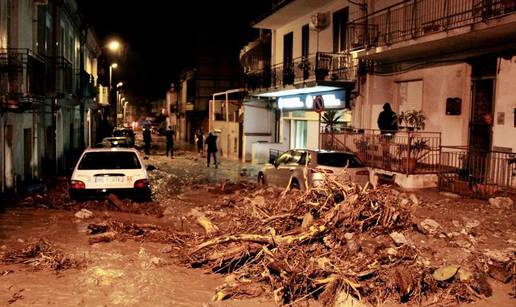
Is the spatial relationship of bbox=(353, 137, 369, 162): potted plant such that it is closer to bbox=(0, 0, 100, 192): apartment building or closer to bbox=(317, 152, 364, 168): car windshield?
bbox=(317, 152, 364, 168): car windshield

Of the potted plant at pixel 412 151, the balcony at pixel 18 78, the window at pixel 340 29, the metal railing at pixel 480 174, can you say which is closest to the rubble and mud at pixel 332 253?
the metal railing at pixel 480 174

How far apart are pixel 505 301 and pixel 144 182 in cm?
793

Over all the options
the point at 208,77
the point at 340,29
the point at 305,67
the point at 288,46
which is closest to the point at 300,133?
the point at 305,67

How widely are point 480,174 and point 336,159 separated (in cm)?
371

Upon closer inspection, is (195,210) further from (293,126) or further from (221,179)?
(293,126)

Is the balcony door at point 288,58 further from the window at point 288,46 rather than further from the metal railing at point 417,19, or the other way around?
the metal railing at point 417,19

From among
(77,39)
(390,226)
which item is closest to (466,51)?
(390,226)

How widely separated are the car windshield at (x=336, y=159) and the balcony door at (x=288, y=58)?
37.2ft

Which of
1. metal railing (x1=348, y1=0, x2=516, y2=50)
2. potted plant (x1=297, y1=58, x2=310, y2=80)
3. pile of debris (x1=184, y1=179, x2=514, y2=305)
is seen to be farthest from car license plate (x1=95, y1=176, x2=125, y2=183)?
Result: potted plant (x1=297, y1=58, x2=310, y2=80)

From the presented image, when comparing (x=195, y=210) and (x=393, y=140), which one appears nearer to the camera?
(x=195, y=210)

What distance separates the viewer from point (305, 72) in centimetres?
2320

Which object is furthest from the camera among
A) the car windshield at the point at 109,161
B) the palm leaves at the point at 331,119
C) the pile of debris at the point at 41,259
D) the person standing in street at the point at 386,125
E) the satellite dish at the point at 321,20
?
the satellite dish at the point at 321,20

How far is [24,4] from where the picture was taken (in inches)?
604

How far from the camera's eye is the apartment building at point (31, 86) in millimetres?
13680
